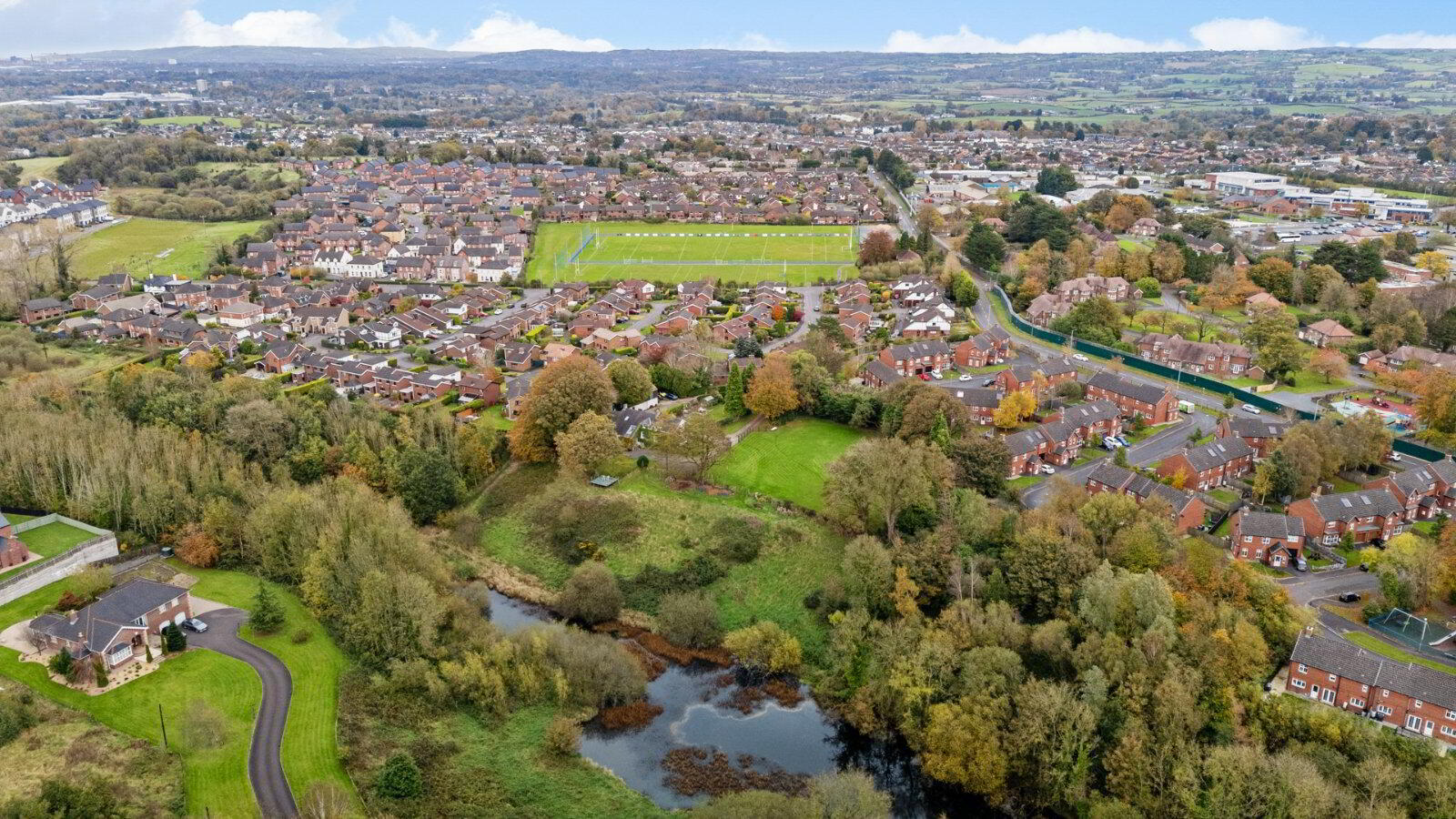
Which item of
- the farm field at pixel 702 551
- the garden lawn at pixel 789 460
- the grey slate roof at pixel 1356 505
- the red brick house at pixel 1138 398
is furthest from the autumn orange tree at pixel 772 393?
the grey slate roof at pixel 1356 505

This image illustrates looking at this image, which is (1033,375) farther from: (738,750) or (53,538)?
(53,538)

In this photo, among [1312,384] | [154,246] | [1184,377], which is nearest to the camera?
[1312,384]

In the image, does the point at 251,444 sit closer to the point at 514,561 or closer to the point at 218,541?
the point at 218,541

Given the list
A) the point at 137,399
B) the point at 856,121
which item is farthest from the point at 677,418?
the point at 856,121

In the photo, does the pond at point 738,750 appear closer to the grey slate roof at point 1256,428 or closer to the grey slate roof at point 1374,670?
the grey slate roof at point 1374,670

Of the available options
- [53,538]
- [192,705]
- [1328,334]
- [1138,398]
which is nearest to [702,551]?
[192,705]
